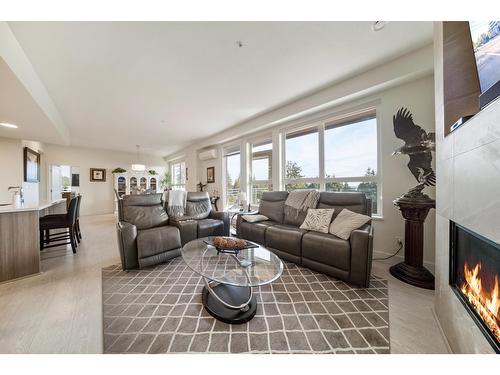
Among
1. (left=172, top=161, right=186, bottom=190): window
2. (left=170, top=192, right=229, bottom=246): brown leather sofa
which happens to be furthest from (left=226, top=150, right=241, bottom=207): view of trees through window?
(left=172, top=161, right=186, bottom=190): window

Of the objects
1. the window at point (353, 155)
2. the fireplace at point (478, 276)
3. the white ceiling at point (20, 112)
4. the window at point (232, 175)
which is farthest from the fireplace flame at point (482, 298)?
the window at point (232, 175)

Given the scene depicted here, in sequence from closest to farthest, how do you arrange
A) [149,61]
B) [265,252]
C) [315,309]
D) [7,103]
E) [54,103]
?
[315,309], [265,252], [149,61], [7,103], [54,103]

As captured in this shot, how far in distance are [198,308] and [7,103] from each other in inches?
135

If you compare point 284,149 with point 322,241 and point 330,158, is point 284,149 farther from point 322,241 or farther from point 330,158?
point 322,241

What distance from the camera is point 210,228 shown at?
299cm

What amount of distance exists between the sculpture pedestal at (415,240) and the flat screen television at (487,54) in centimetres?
124

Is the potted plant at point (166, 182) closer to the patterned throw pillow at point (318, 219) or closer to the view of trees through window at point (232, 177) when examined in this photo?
the view of trees through window at point (232, 177)

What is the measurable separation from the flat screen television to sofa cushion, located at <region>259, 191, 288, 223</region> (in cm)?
239

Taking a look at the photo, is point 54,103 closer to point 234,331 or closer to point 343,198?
point 234,331

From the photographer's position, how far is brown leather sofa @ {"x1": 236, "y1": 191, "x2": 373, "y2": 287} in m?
1.78

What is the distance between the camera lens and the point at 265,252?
72.7 inches

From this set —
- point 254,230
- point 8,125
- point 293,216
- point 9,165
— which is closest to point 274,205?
point 293,216

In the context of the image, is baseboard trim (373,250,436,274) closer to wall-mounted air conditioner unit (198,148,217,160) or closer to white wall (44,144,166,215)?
wall-mounted air conditioner unit (198,148,217,160)
